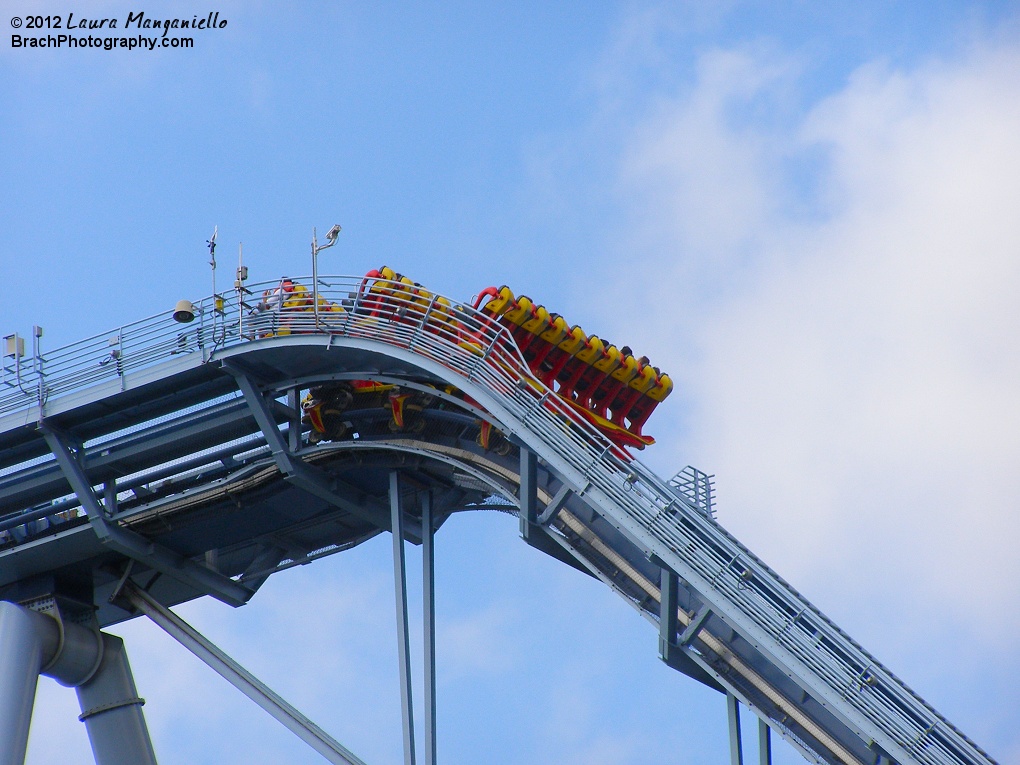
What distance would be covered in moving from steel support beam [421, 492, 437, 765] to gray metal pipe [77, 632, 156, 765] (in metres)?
7.74

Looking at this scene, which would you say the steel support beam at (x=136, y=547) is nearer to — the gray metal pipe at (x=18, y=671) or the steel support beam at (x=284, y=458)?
the gray metal pipe at (x=18, y=671)

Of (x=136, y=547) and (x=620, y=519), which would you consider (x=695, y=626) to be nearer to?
(x=620, y=519)

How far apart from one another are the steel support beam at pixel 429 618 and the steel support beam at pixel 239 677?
178 centimetres

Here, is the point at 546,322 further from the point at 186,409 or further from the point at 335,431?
the point at 186,409

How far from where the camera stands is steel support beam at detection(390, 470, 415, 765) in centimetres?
3741

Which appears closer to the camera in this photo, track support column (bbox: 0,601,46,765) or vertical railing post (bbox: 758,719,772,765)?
vertical railing post (bbox: 758,719,772,765)

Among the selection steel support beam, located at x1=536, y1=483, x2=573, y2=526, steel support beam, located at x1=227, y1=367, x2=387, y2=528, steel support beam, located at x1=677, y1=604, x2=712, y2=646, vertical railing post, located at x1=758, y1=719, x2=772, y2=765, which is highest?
steel support beam, located at x1=227, y1=367, x2=387, y2=528

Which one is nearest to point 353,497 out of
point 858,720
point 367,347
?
point 367,347

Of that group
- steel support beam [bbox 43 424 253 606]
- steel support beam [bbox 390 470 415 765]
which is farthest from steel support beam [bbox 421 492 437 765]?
steel support beam [bbox 43 424 253 606]

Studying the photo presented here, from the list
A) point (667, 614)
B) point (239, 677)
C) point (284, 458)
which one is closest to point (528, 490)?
point (667, 614)

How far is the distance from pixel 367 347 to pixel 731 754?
10.9m

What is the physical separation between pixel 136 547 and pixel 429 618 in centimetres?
720

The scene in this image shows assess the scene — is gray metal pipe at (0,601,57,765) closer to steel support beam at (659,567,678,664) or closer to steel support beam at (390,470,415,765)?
steel support beam at (390,470,415,765)

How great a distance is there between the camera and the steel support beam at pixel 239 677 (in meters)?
37.8
